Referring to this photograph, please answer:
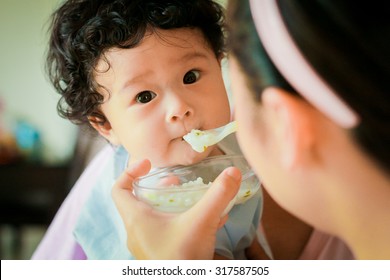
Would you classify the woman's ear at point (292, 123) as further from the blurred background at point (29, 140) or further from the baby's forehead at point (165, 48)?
the blurred background at point (29, 140)

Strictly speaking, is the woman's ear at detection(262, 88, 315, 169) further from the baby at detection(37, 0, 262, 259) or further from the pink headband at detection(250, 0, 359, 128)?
the baby at detection(37, 0, 262, 259)

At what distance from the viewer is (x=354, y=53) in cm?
60

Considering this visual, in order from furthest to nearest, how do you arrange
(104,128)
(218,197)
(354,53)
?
1. (104,128)
2. (218,197)
3. (354,53)

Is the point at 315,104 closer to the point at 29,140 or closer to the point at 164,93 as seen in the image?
the point at 164,93

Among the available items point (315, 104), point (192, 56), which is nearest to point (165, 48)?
point (192, 56)

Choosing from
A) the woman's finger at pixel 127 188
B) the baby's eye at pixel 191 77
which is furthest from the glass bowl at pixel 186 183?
the baby's eye at pixel 191 77

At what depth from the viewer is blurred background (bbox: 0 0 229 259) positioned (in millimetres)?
839

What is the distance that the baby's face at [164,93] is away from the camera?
761 millimetres

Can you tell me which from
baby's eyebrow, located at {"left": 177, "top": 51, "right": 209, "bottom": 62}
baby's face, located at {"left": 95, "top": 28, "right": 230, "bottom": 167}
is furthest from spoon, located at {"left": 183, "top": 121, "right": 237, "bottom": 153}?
baby's eyebrow, located at {"left": 177, "top": 51, "right": 209, "bottom": 62}

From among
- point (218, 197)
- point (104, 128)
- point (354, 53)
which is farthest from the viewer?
point (104, 128)

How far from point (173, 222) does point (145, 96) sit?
191 mm

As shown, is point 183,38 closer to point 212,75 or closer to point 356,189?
point 212,75

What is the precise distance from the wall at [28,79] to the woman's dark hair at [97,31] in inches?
1.0

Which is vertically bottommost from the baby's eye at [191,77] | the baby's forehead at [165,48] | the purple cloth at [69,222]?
the purple cloth at [69,222]
